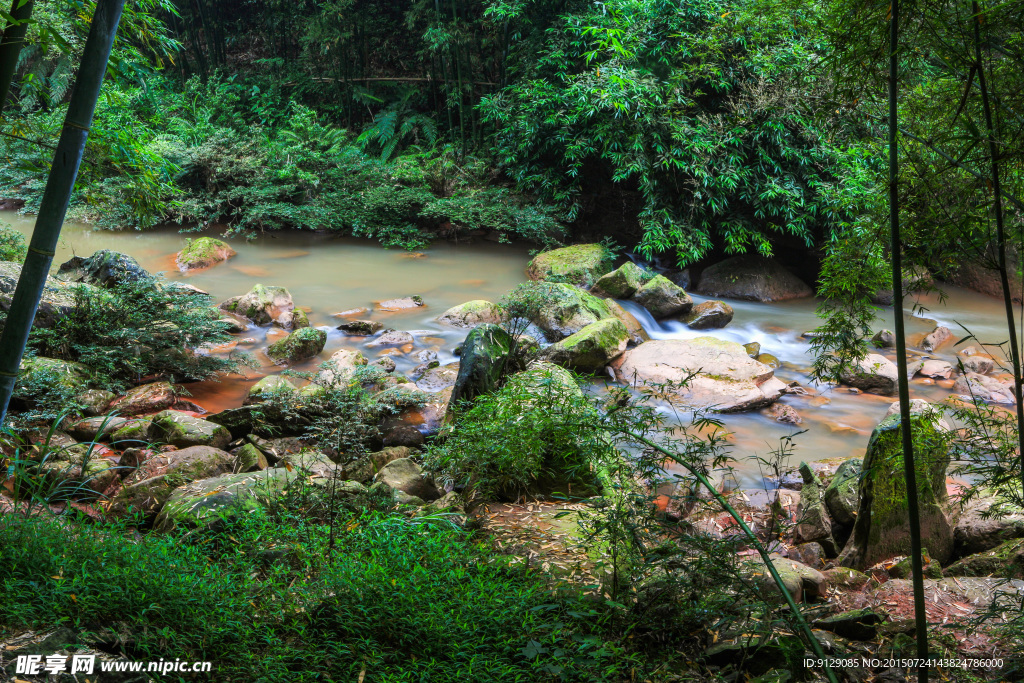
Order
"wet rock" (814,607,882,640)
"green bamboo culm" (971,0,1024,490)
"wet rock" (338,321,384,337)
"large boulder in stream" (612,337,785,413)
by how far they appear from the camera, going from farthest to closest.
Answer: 1. "wet rock" (338,321,384,337)
2. "large boulder in stream" (612,337,785,413)
3. "wet rock" (814,607,882,640)
4. "green bamboo culm" (971,0,1024,490)

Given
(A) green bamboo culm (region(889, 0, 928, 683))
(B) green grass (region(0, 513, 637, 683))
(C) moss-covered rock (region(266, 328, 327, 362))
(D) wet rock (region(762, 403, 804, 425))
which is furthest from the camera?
(C) moss-covered rock (region(266, 328, 327, 362))

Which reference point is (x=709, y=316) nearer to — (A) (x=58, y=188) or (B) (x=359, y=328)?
(B) (x=359, y=328)

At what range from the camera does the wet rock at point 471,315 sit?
8109mm

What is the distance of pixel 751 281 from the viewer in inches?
404

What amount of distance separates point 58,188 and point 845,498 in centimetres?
420

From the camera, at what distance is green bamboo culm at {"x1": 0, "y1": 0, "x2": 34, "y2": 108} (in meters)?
2.24

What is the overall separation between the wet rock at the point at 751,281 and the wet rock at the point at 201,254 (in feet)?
26.0

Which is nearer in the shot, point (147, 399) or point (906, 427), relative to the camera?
point (906, 427)

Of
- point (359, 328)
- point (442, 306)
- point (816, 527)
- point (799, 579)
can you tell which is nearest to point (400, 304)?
point (442, 306)

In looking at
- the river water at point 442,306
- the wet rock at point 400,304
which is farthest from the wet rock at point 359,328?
the wet rock at point 400,304

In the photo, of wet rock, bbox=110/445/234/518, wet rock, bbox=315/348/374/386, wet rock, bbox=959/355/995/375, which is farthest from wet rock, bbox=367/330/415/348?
wet rock, bbox=959/355/995/375

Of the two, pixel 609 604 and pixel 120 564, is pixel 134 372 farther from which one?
pixel 609 604

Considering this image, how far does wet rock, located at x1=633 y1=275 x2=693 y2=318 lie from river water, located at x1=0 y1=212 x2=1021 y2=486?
0.47 feet

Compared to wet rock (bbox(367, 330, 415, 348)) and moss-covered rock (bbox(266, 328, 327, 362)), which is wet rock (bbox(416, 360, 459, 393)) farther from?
moss-covered rock (bbox(266, 328, 327, 362))
